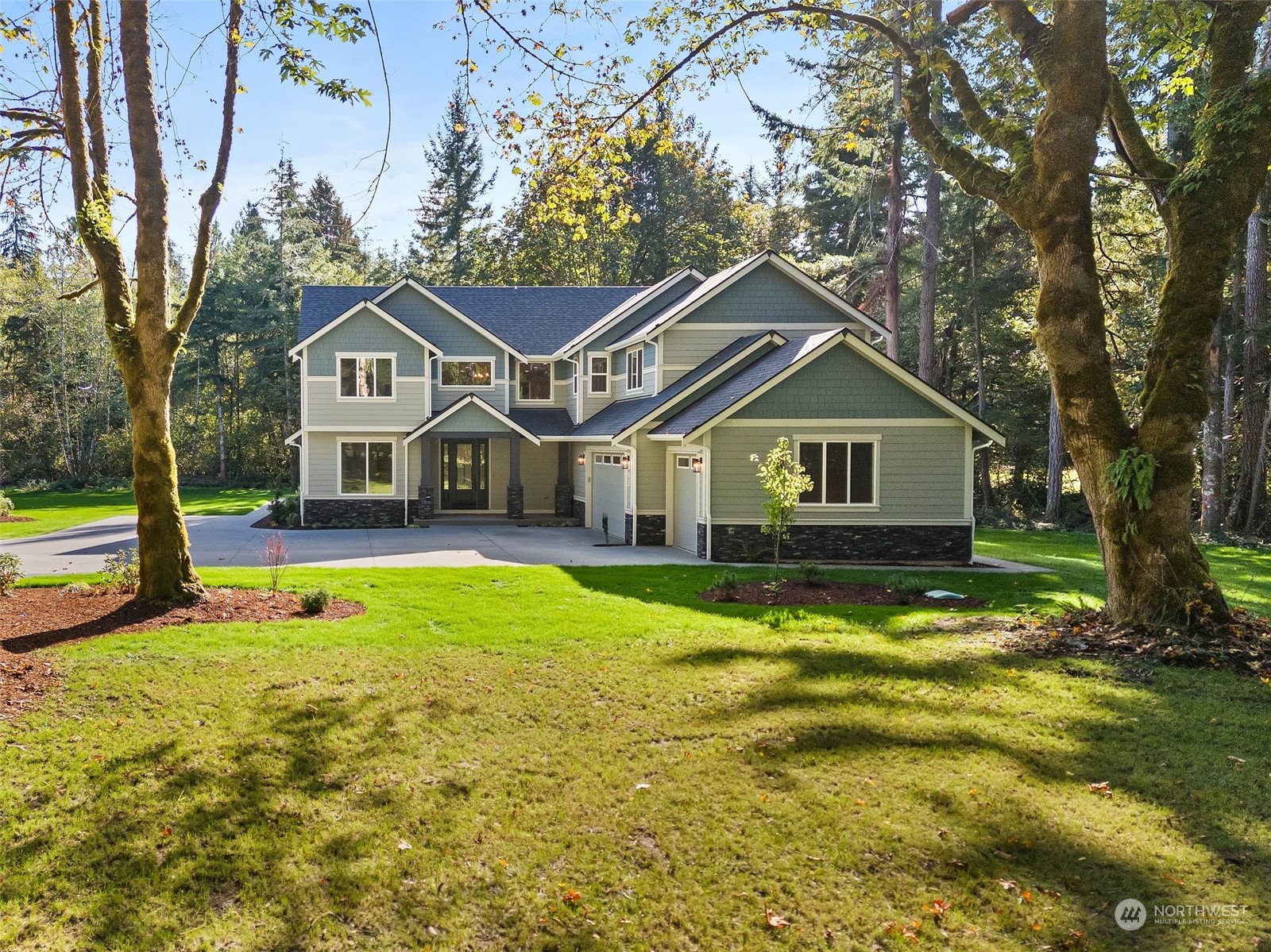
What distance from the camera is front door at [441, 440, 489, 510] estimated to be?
26.3 meters

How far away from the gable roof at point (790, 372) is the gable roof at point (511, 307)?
9.85 metres

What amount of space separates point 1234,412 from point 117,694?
29.9 meters

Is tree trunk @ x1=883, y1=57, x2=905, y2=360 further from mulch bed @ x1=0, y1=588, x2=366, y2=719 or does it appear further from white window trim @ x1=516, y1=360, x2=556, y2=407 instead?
mulch bed @ x1=0, y1=588, x2=366, y2=719

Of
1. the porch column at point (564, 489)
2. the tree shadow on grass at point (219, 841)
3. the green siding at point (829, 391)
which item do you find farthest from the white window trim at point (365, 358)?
the tree shadow on grass at point (219, 841)

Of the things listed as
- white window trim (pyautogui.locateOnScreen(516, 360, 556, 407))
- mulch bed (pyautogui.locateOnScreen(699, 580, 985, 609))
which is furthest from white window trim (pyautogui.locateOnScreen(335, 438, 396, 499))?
mulch bed (pyautogui.locateOnScreen(699, 580, 985, 609))

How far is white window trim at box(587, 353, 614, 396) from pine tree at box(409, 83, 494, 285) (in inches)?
936

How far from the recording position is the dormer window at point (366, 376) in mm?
23406

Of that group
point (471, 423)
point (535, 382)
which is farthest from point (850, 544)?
point (535, 382)

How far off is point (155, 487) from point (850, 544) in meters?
12.1

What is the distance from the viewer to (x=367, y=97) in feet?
26.5

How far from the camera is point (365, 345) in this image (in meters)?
23.4

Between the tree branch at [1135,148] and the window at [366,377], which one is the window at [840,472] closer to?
the tree branch at [1135,148]

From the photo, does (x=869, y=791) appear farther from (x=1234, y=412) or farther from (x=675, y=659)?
(x=1234, y=412)

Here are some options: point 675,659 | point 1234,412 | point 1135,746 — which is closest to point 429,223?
point 1234,412
